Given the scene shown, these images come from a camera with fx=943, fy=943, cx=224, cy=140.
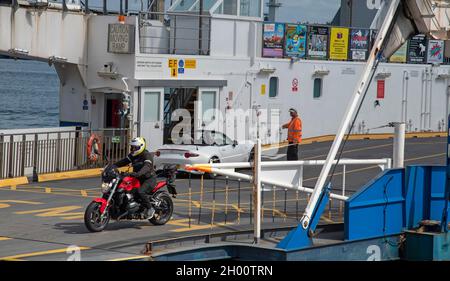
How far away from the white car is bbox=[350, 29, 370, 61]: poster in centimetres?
945

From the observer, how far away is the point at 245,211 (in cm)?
1872

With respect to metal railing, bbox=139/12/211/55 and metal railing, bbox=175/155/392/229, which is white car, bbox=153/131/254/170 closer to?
metal railing, bbox=175/155/392/229

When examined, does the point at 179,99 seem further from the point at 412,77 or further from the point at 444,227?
the point at 444,227

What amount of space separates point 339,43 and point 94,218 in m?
20.7

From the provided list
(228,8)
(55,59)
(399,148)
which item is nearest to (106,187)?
(399,148)

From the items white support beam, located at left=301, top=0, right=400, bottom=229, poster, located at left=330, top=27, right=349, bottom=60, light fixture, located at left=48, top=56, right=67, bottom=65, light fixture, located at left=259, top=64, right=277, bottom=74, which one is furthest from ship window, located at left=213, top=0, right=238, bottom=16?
white support beam, located at left=301, top=0, right=400, bottom=229

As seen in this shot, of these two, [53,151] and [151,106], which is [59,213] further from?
[151,106]

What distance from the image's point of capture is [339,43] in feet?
115

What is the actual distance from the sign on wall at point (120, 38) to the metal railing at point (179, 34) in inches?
64.3

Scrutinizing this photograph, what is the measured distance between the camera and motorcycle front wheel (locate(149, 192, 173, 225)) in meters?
16.9

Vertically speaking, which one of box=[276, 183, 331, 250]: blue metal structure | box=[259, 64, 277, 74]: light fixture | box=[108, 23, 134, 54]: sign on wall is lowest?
box=[276, 183, 331, 250]: blue metal structure

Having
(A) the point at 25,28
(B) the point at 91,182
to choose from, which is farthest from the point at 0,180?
(A) the point at 25,28

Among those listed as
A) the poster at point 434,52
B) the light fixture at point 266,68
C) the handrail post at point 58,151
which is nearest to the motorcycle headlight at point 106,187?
the handrail post at point 58,151
